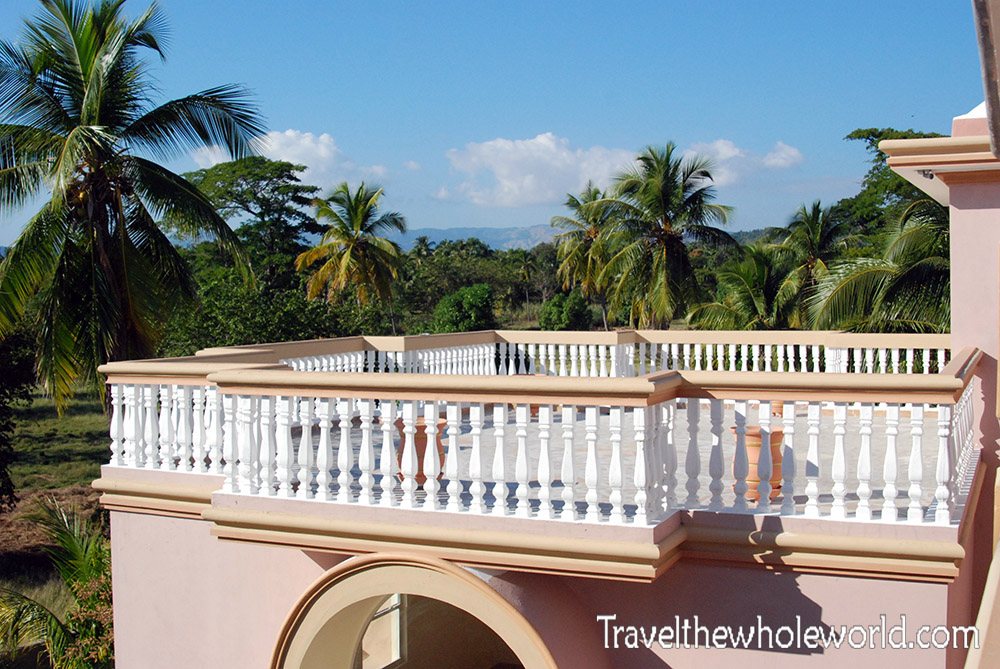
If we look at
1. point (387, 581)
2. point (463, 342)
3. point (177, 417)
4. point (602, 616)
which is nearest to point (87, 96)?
point (463, 342)

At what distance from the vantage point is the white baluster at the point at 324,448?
5.77 m

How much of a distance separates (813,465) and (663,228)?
23.8 metres

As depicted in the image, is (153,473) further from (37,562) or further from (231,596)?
(37,562)

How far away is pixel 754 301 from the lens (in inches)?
1019

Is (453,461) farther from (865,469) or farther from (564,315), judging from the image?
(564,315)

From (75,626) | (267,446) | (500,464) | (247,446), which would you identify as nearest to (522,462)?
(500,464)

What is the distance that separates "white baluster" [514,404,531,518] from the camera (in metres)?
5.26

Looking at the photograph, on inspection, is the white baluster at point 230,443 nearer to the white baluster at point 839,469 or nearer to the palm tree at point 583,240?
the white baluster at point 839,469

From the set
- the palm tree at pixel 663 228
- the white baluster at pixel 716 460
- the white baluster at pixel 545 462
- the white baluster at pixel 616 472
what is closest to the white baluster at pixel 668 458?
the white baluster at pixel 716 460

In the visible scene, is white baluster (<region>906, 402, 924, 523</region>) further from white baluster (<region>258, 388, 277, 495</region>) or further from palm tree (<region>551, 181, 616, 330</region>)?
palm tree (<region>551, 181, 616, 330</region>)

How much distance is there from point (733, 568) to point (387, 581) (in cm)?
222

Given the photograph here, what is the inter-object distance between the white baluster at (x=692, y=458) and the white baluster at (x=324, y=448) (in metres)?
2.26

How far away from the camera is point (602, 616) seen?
587cm

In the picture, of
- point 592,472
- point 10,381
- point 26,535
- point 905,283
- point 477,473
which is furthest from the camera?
point 26,535
